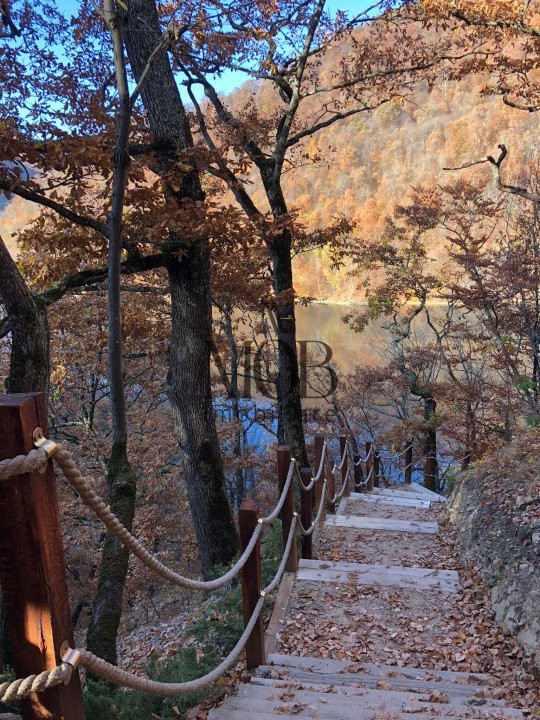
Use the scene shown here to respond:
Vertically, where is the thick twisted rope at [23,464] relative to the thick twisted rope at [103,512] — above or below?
above

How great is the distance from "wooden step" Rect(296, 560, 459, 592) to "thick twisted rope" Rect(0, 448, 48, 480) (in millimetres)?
4057

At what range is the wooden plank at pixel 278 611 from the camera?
3.79m

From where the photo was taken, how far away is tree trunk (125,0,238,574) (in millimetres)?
6012

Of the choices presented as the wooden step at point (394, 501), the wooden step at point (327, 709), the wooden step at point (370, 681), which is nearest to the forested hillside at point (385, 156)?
the wooden step at point (394, 501)

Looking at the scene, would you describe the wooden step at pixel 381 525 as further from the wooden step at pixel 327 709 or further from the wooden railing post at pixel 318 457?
the wooden step at pixel 327 709

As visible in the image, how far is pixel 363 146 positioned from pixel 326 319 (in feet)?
126

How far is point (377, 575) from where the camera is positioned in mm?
5078

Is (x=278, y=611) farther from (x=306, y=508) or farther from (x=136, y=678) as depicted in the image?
(x=136, y=678)

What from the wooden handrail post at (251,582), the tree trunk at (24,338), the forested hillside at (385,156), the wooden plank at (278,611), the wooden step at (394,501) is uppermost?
the forested hillside at (385,156)

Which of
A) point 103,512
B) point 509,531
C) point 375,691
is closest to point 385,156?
point 509,531

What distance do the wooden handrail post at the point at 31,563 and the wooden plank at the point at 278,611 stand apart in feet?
8.50

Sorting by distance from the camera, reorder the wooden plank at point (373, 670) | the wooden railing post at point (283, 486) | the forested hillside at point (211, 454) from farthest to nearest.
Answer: the wooden railing post at point (283, 486) < the wooden plank at point (373, 670) < the forested hillside at point (211, 454)

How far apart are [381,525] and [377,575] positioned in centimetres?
210

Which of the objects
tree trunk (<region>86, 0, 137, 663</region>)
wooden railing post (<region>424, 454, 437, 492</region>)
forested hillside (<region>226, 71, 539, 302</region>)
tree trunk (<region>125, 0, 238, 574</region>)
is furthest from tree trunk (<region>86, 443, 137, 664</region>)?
forested hillside (<region>226, 71, 539, 302</region>)
